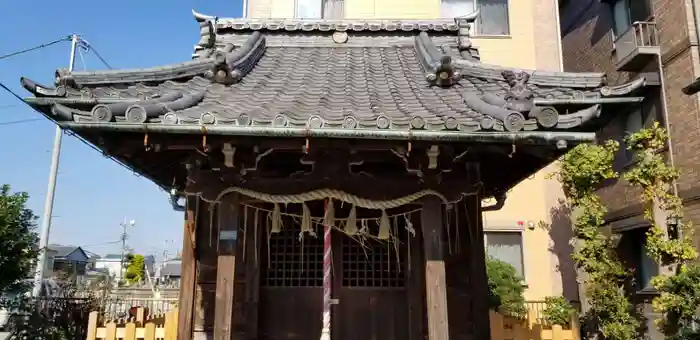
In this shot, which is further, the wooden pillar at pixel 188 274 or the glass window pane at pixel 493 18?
the glass window pane at pixel 493 18

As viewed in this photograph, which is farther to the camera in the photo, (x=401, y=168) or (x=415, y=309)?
(x=415, y=309)

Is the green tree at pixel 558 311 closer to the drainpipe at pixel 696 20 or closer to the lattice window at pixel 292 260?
the drainpipe at pixel 696 20

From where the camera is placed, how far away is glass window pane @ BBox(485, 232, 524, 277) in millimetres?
15477

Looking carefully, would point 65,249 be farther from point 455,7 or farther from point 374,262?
point 374,262

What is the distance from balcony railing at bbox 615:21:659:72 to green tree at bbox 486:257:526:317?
7403 mm

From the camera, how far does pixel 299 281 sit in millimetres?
7184

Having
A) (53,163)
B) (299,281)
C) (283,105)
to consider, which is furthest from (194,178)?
(53,163)

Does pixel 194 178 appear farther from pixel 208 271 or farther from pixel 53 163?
pixel 53 163

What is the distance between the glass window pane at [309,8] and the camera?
681 inches

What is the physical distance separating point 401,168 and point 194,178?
2.50 m

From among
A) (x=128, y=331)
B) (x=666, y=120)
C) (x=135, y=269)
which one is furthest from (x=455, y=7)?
(x=135, y=269)

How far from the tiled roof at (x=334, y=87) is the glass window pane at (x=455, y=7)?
929cm

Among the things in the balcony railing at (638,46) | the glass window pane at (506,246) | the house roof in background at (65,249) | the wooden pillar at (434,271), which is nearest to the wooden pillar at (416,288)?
the wooden pillar at (434,271)

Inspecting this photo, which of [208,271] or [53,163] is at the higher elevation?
[53,163]
